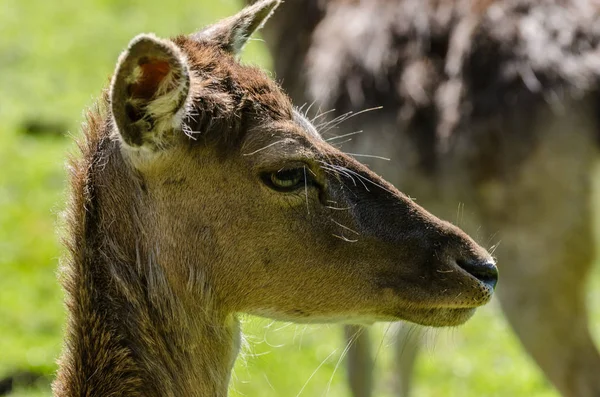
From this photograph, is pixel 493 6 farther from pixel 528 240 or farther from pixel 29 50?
pixel 29 50

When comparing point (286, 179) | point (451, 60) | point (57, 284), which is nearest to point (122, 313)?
point (286, 179)

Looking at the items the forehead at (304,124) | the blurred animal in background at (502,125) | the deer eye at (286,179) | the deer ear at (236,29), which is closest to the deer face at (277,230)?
the deer eye at (286,179)

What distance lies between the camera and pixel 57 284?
7578 mm

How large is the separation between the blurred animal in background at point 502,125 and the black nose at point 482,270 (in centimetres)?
174

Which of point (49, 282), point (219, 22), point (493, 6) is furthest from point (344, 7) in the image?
point (49, 282)

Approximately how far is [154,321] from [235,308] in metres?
0.29

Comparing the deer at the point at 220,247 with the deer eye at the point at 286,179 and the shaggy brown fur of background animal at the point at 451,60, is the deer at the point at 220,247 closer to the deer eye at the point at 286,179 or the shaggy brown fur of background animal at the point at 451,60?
the deer eye at the point at 286,179

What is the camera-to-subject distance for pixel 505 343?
8656 mm

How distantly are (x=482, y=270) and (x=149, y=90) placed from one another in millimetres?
1324

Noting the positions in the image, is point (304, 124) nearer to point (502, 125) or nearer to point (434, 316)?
point (434, 316)

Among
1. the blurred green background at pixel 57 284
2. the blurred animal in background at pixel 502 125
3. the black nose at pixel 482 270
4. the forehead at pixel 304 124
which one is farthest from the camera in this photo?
the blurred green background at pixel 57 284

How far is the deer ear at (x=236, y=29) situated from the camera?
419cm

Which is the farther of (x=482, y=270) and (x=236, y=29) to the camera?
(x=236, y=29)

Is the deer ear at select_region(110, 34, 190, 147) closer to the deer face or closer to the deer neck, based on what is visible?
the deer face
